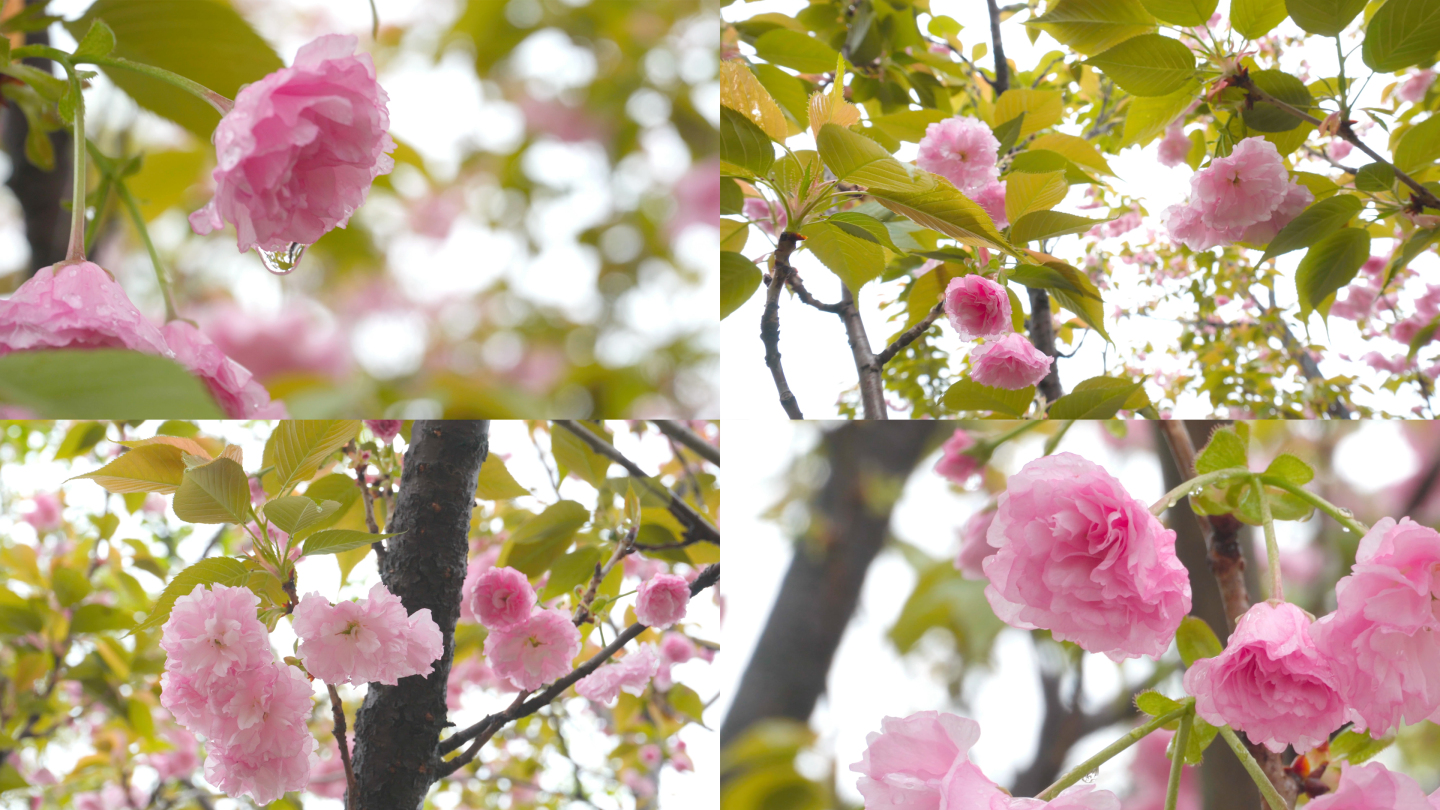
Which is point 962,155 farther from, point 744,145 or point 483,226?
point 483,226

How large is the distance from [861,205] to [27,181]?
476 millimetres

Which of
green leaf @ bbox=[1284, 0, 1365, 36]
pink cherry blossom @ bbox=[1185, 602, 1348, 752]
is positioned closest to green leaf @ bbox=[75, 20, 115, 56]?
pink cherry blossom @ bbox=[1185, 602, 1348, 752]

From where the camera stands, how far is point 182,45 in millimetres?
339

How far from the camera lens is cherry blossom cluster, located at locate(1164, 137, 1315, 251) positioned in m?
0.57

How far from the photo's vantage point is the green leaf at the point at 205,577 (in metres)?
0.42

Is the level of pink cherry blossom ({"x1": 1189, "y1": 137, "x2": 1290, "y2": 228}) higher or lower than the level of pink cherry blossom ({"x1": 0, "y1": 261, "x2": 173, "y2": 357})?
higher

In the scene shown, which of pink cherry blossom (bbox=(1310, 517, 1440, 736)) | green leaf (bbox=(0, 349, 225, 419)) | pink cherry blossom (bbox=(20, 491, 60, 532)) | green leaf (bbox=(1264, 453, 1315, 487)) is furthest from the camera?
pink cherry blossom (bbox=(20, 491, 60, 532))

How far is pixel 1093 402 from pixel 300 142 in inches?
19.7

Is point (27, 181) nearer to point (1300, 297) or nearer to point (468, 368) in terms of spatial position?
point (468, 368)

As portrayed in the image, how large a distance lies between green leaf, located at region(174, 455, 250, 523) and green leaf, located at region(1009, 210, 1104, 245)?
1.55 ft

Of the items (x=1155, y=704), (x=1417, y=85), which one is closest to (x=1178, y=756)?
(x=1155, y=704)

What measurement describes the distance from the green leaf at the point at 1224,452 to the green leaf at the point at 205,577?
19.0 inches

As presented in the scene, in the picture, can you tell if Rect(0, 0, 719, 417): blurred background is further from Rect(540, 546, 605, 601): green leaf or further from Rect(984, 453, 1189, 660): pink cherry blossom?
Rect(984, 453, 1189, 660): pink cherry blossom

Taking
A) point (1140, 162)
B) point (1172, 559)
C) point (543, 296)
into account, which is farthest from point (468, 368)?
point (1140, 162)
